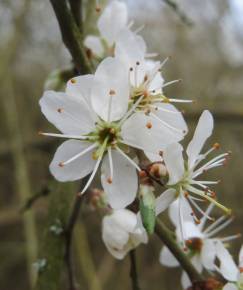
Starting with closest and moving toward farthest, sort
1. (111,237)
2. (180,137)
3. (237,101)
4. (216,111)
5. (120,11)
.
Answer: (180,137) < (111,237) < (120,11) < (216,111) < (237,101)

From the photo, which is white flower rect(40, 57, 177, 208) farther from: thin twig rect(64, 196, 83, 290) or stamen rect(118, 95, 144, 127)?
thin twig rect(64, 196, 83, 290)

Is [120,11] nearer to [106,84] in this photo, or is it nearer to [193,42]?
[106,84]

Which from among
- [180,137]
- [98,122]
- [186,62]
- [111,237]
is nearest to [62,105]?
[98,122]

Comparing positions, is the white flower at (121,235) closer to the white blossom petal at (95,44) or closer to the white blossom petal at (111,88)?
the white blossom petal at (111,88)

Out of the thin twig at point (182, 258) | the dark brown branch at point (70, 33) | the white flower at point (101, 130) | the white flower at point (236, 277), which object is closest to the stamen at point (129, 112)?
the white flower at point (101, 130)

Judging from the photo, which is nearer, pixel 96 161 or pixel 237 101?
pixel 96 161

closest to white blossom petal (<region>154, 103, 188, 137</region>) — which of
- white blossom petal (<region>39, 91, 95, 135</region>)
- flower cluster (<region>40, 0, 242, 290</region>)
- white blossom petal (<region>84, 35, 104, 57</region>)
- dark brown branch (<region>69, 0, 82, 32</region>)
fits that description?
flower cluster (<region>40, 0, 242, 290</region>)
